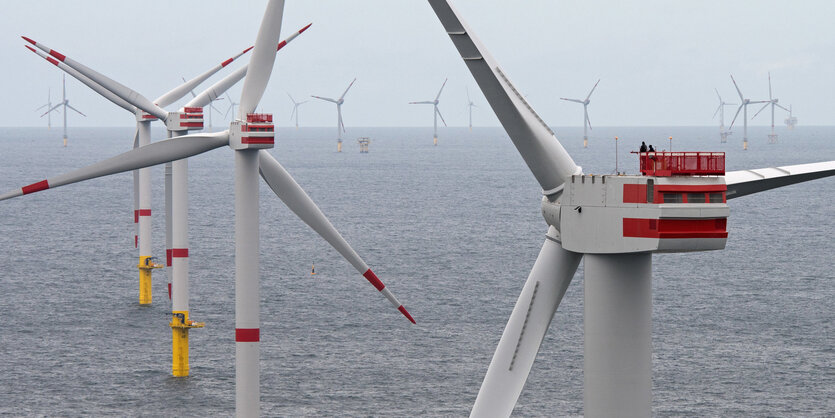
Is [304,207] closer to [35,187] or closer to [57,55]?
[35,187]

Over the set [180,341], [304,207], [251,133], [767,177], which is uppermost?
[251,133]

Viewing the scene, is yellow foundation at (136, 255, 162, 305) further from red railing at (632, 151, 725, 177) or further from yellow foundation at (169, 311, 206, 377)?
red railing at (632, 151, 725, 177)

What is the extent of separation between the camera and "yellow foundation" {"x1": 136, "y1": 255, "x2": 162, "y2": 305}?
370ft

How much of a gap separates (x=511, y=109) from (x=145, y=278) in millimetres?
83946

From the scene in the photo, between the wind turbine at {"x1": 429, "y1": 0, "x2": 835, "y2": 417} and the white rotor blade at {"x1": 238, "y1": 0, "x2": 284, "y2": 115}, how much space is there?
40.3ft

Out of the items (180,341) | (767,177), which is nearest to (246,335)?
(767,177)

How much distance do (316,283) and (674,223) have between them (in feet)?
332

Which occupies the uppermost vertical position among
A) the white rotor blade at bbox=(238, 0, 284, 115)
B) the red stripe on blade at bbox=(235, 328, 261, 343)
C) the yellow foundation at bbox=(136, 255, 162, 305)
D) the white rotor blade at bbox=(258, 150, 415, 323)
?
the white rotor blade at bbox=(238, 0, 284, 115)

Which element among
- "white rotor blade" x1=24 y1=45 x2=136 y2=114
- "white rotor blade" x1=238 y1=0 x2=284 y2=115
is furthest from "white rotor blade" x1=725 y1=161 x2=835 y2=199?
"white rotor blade" x1=24 y1=45 x2=136 y2=114

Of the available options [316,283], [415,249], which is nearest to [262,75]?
[316,283]

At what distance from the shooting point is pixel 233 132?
158 feet

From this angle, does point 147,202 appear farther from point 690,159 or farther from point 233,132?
point 690,159

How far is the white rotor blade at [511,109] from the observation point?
3725 cm

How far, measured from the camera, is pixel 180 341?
8475cm
